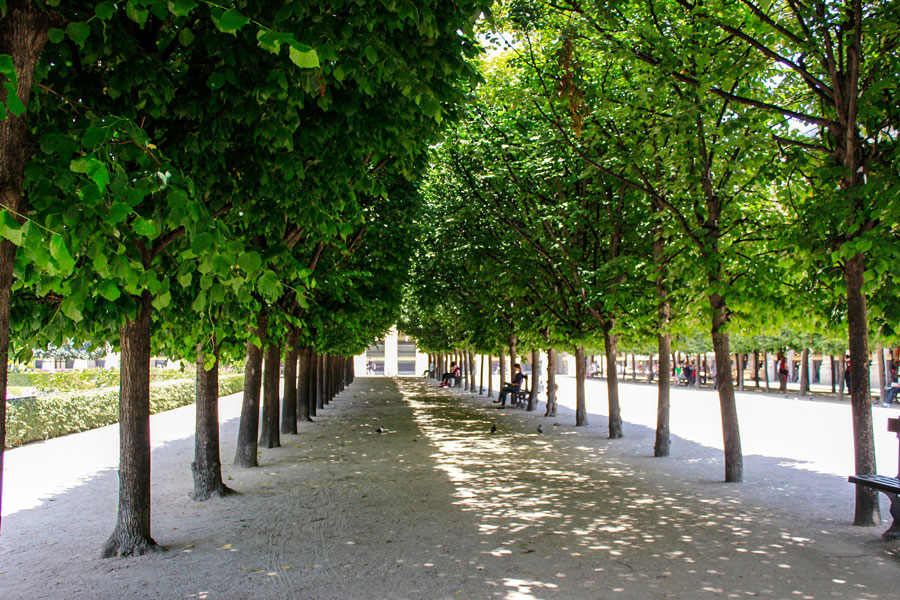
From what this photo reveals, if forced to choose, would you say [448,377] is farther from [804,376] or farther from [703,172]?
[703,172]

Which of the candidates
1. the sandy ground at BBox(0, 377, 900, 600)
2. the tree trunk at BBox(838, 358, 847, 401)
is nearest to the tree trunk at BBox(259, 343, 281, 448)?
the sandy ground at BBox(0, 377, 900, 600)

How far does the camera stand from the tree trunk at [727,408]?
403 inches

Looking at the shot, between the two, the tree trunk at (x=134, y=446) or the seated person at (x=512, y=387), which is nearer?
the tree trunk at (x=134, y=446)

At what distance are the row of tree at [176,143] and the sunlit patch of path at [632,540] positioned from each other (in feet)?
10.9

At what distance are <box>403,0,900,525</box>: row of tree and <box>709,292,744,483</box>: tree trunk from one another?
3 cm

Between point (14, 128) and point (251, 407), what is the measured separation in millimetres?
8744

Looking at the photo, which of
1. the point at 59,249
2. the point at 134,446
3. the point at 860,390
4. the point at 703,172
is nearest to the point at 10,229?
the point at 59,249

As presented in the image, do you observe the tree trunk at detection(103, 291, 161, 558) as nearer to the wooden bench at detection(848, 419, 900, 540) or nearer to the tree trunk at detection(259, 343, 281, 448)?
the tree trunk at detection(259, 343, 281, 448)

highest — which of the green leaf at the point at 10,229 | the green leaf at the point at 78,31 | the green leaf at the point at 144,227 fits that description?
the green leaf at the point at 78,31

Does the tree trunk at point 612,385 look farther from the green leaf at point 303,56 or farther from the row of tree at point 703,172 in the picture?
the green leaf at point 303,56

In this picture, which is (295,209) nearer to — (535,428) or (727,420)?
(727,420)

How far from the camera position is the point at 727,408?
1027 centimetres

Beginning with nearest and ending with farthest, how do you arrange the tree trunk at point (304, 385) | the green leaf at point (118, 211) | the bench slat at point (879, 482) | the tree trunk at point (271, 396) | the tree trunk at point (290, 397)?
the green leaf at point (118, 211) < the bench slat at point (879, 482) < the tree trunk at point (271, 396) < the tree trunk at point (290, 397) < the tree trunk at point (304, 385)

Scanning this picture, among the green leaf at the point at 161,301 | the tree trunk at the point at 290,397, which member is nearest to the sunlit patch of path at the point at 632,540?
the green leaf at the point at 161,301
